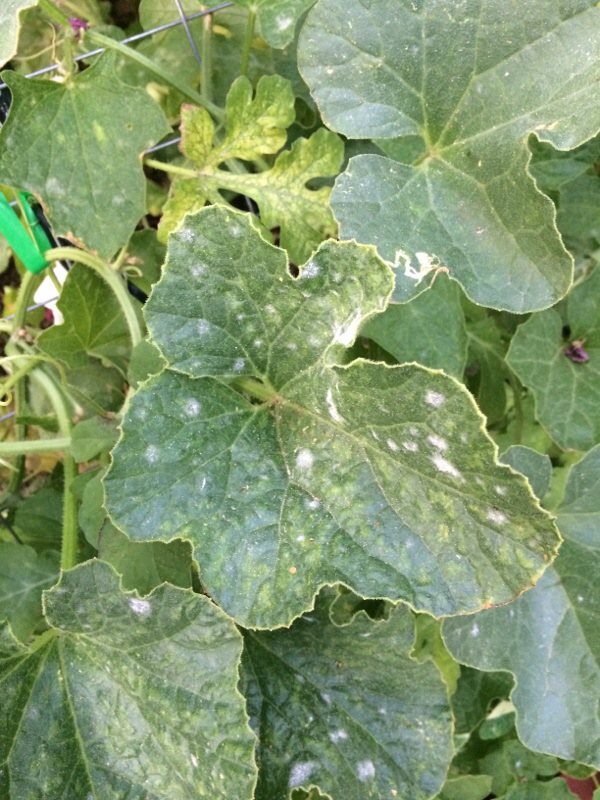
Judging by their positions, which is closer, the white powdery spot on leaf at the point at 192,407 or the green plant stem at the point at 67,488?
the white powdery spot on leaf at the point at 192,407

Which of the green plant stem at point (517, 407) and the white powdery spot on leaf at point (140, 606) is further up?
the white powdery spot on leaf at point (140, 606)

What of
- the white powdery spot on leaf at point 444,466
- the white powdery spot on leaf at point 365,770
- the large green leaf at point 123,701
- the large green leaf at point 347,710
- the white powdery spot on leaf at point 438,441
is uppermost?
the white powdery spot on leaf at point 438,441

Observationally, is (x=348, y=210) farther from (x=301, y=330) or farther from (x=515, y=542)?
(x=515, y=542)

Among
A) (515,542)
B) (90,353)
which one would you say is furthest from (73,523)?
(515,542)

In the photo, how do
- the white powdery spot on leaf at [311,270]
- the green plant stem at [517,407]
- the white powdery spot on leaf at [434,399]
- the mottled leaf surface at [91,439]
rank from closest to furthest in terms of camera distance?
the white powdery spot on leaf at [434,399], the white powdery spot on leaf at [311,270], the mottled leaf surface at [91,439], the green plant stem at [517,407]

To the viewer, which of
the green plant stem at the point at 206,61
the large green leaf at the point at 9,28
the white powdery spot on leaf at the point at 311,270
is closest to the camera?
the white powdery spot on leaf at the point at 311,270

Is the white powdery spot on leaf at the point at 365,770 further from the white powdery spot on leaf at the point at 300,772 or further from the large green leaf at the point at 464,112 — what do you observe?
the large green leaf at the point at 464,112

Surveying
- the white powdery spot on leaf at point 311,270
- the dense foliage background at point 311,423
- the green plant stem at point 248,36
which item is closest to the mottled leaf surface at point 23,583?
the dense foliage background at point 311,423

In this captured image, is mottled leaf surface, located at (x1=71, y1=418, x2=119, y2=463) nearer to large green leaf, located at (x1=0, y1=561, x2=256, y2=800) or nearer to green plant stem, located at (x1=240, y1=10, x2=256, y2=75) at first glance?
large green leaf, located at (x1=0, y1=561, x2=256, y2=800)
